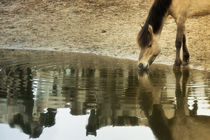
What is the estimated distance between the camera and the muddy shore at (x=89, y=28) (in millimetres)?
10297

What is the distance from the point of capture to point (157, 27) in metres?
8.43

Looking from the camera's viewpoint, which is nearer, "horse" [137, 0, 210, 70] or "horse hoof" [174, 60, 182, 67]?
"horse" [137, 0, 210, 70]

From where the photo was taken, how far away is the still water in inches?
166

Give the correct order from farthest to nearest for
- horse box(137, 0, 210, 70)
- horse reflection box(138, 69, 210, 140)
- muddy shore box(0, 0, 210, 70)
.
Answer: muddy shore box(0, 0, 210, 70)
horse box(137, 0, 210, 70)
horse reflection box(138, 69, 210, 140)

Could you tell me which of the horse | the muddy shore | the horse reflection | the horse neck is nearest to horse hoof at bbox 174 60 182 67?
the horse

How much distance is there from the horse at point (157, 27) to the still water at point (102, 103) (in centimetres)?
30

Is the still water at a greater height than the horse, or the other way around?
the horse

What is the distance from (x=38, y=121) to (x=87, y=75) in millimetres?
2595

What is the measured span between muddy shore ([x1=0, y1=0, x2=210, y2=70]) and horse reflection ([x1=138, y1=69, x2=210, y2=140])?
2929 mm

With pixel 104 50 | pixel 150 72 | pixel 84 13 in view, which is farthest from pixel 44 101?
pixel 84 13

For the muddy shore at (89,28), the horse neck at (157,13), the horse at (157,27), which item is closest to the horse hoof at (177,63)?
the horse at (157,27)

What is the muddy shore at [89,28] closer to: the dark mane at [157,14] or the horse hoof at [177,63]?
the horse hoof at [177,63]

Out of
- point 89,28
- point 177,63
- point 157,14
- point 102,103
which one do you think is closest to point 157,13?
point 157,14

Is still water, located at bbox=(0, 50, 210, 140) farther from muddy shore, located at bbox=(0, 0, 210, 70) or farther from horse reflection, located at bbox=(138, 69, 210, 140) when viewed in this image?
muddy shore, located at bbox=(0, 0, 210, 70)
